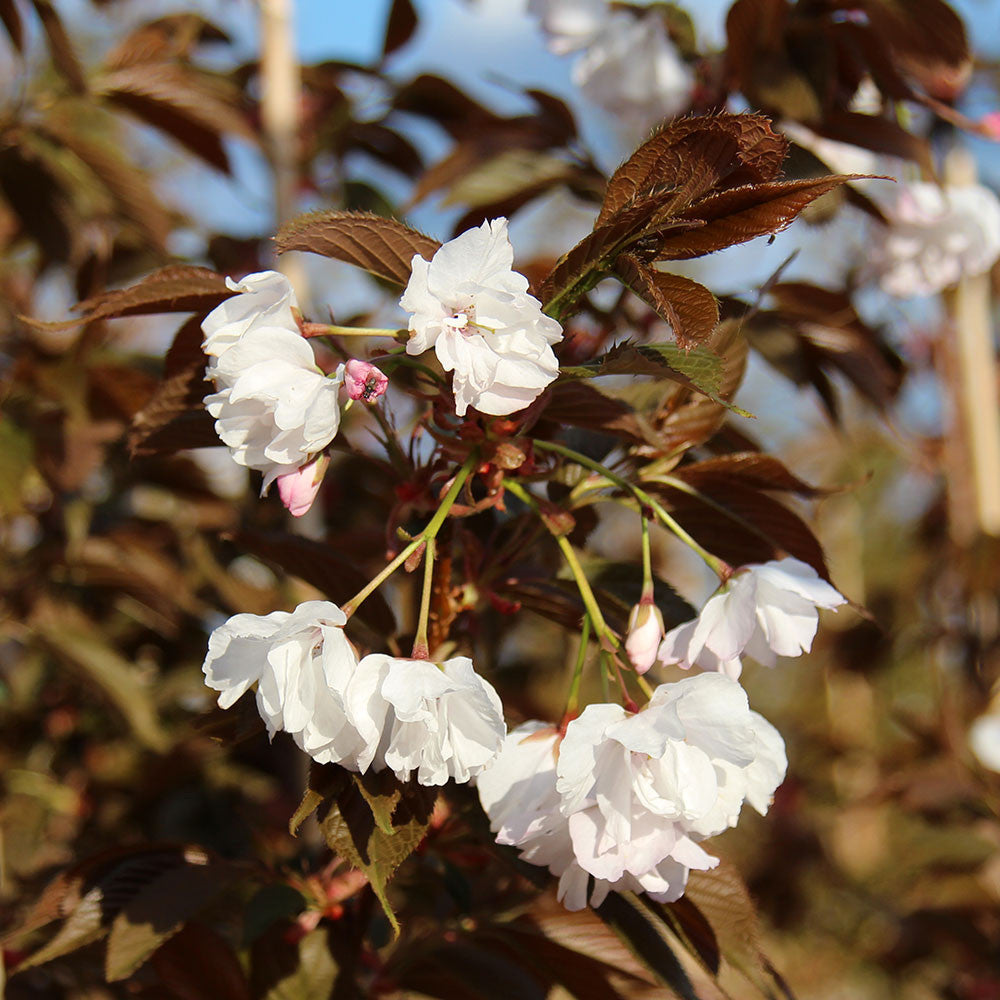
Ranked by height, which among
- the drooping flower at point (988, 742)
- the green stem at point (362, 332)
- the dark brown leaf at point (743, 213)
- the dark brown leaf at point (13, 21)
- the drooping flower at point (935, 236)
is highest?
the dark brown leaf at point (743, 213)

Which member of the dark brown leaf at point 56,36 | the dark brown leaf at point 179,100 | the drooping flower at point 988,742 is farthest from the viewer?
the drooping flower at point 988,742

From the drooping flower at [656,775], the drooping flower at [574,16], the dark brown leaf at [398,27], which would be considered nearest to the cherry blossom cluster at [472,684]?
the drooping flower at [656,775]

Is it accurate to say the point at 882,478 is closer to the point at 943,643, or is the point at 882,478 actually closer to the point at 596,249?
the point at 943,643

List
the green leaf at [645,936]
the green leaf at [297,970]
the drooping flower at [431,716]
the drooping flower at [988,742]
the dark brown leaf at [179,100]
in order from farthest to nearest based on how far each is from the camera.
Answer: the drooping flower at [988,742], the dark brown leaf at [179,100], the green leaf at [297,970], the green leaf at [645,936], the drooping flower at [431,716]

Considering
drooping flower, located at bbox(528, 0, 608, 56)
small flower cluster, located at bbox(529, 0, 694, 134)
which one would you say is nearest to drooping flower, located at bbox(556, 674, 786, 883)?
small flower cluster, located at bbox(529, 0, 694, 134)

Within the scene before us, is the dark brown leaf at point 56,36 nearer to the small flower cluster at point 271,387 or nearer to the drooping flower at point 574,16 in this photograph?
the drooping flower at point 574,16

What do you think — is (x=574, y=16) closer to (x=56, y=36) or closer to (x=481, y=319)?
(x=56, y=36)

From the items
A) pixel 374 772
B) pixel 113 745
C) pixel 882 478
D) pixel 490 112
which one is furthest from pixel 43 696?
pixel 882 478

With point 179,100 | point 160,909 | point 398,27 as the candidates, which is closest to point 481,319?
point 160,909
